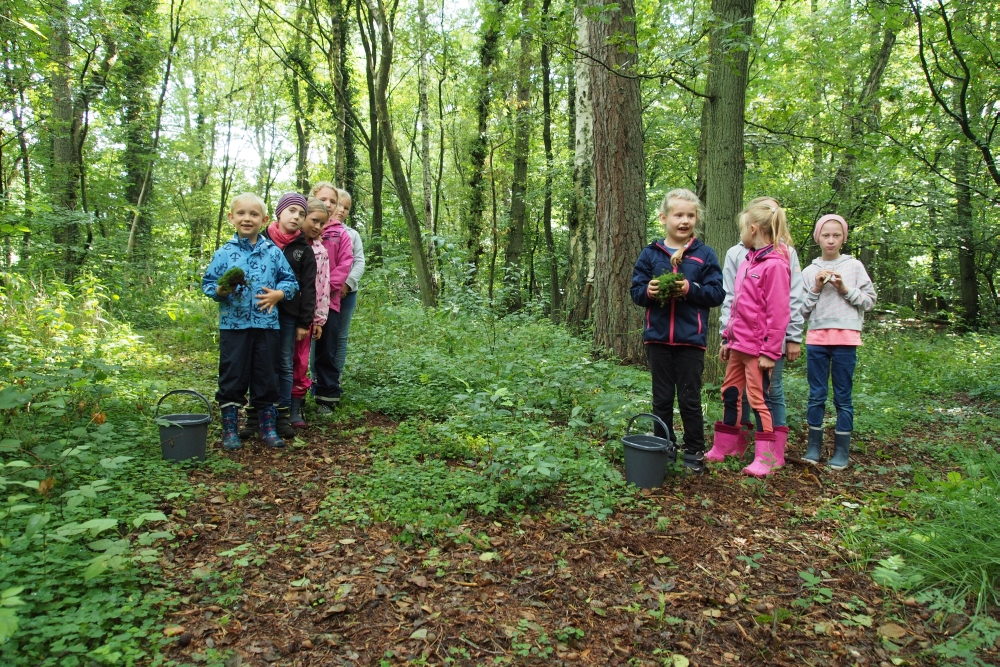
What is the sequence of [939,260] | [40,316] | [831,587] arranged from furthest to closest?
[939,260], [40,316], [831,587]

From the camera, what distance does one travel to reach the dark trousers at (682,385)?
3.95 metres

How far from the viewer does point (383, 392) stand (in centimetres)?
565

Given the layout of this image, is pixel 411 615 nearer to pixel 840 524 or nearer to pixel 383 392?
pixel 840 524

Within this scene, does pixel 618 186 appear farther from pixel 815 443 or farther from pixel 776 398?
pixel 815 443

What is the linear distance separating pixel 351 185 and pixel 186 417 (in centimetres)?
1184

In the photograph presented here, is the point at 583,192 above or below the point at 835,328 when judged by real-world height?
above

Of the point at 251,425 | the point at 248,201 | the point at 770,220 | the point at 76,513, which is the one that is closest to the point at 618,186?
the point at 770,220

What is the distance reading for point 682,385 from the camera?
398 cm

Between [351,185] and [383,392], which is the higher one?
[351,185]

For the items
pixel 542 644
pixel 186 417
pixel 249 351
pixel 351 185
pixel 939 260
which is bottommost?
pixel 542 644

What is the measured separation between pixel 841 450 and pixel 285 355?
463cm

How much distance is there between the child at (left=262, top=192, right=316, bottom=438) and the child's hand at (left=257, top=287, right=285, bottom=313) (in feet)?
0.89

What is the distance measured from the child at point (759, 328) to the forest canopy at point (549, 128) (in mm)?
1841

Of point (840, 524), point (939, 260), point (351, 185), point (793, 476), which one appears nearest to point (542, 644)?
point (840, 524)
